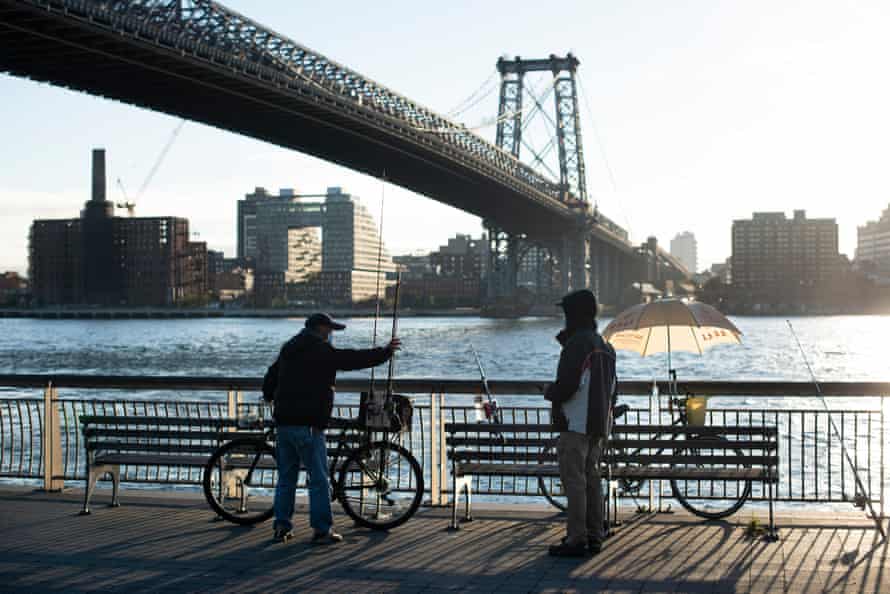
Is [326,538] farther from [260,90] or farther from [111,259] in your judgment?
[111,259]

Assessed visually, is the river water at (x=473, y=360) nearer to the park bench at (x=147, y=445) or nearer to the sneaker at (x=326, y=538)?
the park bench at (x=147, y=445)

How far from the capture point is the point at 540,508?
966cm

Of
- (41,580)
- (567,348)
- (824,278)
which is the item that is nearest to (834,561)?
(567,348)

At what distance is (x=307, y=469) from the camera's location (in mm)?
8398

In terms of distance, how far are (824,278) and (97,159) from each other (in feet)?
396

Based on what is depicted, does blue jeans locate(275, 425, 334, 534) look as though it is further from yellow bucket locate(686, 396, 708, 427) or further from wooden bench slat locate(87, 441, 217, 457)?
yellow bucket locate(686, 396, 708, 427)

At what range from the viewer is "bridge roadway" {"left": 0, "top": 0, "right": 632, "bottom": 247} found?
3881 cm

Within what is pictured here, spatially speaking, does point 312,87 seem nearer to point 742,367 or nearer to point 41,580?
point 742,367

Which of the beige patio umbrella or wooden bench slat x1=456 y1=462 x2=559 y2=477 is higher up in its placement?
the beige patio umbrella

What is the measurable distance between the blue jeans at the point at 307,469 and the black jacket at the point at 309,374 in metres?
0.09

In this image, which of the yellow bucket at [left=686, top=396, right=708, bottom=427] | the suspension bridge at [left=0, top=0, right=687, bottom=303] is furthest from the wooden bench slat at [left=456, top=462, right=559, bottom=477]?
the suspension bridge at [left=0, top=0, right=687, bottom=303]

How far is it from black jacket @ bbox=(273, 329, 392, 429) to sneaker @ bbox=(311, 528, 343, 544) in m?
0.77

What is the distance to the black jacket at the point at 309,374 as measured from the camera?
8289 millimetres

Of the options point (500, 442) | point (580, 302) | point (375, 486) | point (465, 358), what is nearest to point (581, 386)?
point (580, 302)
